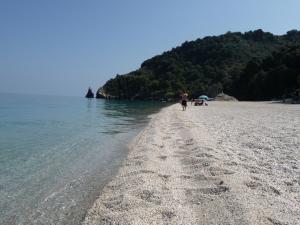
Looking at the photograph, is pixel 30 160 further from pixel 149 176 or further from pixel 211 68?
pixel 211 68

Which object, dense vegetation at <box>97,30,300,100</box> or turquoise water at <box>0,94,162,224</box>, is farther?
dense vegetation at <box>97,30,300,100</box>

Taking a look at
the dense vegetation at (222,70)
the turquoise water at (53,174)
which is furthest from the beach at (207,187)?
the dense vegetation at (222,70)

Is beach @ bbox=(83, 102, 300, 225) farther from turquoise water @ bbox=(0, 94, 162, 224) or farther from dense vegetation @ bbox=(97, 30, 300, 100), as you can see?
dense vegetation @ bbox=(97, 30, 300, 100)

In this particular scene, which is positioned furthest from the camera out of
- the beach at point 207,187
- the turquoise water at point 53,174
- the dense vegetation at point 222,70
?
the dense vegetation at point 222,70

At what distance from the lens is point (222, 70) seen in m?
139

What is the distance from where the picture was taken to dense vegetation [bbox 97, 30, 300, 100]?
84500 mm

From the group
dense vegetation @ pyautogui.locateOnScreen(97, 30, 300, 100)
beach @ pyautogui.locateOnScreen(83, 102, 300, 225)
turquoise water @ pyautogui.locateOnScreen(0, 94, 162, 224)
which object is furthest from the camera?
dense vegetation @ pyautogui.locateOnScreen(97, 30, 300, 100)

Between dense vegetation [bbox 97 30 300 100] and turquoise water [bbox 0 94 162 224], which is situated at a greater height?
dense vegetation [bbox 97 30 300 100]

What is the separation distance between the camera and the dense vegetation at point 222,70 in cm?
8450

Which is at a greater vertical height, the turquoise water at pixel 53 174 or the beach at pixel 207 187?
the beach at pixel 207 187

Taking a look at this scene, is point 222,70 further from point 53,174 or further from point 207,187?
point 207,187

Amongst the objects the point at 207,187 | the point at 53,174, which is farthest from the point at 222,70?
the point at 207,187

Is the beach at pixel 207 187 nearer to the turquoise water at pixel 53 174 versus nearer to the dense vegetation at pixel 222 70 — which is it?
the turquoise water at pixel 53 174

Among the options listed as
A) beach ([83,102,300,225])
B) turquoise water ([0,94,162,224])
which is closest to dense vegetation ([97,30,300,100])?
turquoise water ([0,94,162,224])
